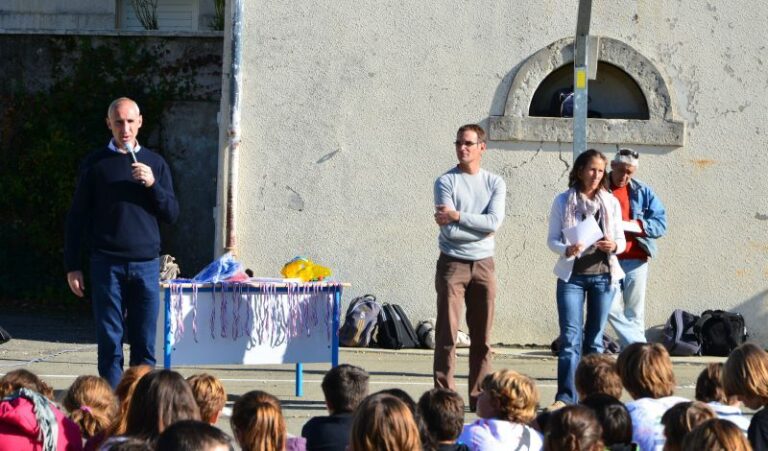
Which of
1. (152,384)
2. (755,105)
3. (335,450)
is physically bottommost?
(335,450)

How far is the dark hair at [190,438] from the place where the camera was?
3.21 metres

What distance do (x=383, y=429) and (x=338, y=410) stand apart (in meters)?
1.16

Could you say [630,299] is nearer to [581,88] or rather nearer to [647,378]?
[581,88]

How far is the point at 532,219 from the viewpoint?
10.8 meters

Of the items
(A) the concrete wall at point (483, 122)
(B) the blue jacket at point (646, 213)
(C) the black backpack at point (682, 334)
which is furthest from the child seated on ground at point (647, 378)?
(A) the concrete wall at point (483, 122)

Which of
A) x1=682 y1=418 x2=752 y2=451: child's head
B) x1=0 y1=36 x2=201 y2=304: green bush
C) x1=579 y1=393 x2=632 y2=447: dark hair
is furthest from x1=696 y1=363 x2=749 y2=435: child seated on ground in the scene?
x1=0 y1=36 x2=201 y2=304: green bush

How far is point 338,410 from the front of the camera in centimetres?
499

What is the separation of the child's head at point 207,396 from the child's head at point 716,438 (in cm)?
209

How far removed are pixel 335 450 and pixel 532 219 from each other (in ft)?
20.8

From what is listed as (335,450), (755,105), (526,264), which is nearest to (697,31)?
(755,105)

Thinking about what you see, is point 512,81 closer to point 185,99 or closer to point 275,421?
point 185,99

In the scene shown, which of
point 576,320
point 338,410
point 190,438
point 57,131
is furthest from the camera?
point 57,131

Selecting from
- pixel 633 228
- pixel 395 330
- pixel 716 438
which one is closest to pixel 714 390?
pixel 716 438

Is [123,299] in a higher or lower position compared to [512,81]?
lower
